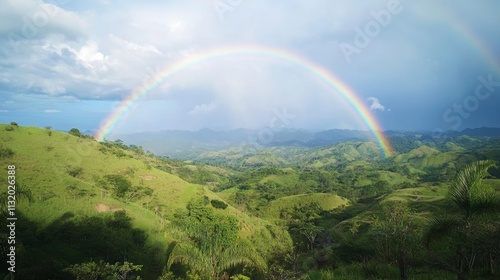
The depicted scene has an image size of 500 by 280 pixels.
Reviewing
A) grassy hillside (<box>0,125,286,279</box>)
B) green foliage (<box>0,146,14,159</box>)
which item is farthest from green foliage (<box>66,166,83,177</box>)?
green foliage (<box>0,146,14,159</box>)

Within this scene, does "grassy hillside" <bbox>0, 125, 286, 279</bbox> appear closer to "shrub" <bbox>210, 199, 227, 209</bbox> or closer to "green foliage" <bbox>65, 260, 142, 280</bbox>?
"green foliage" <bbox>65, 260, 142, 280</bbox>

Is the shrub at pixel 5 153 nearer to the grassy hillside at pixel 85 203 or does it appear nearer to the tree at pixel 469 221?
the grassy hillside at pixel 85 203

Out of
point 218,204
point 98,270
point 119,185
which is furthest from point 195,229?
point 218,204

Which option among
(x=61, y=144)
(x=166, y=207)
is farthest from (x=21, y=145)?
(x=166, y=207)

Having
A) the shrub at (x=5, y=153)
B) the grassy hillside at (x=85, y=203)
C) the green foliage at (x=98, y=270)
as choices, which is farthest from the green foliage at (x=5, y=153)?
the green foliage at (x=98, y=270)

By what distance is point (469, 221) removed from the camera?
36.9 ft

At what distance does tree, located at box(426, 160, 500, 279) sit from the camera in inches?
413

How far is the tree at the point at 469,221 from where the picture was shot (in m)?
10.5

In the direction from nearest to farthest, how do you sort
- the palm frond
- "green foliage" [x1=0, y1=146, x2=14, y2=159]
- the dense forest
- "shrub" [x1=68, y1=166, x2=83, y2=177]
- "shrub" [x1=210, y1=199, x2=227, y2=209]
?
the palm frond
the dense forest
"green foliage" [x1=0, y1=146, x2=14, y2=159]
"shrub" [x1=68, y1=166, x2=83, y2=177]
"shrub" [x1=210, y1=199, x2=227, y2=209]

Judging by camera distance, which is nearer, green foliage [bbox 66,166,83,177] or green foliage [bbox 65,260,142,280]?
green foliage [bbox 65,260,142,280]

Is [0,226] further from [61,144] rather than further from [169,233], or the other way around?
[61,144]

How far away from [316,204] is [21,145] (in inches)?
4086

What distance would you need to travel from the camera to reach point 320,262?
3838 cm

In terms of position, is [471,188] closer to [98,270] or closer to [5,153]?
[98,270]
